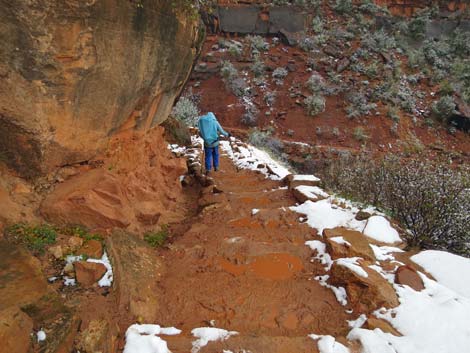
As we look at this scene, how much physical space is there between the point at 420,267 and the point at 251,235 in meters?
1.80

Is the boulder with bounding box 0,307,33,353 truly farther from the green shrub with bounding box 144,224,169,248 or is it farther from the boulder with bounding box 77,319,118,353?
the green shrub with bounding box 144,224,169,248

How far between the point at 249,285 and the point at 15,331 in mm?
1818

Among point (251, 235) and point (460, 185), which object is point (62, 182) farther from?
point (460, 185)

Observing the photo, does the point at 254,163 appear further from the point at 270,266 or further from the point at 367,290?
the point at 367,290

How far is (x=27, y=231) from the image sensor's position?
2770 mm

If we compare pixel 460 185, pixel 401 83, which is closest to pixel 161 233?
pixel 460 185

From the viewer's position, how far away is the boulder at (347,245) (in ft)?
10.2

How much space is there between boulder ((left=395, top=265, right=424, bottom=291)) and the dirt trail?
0.61 metres

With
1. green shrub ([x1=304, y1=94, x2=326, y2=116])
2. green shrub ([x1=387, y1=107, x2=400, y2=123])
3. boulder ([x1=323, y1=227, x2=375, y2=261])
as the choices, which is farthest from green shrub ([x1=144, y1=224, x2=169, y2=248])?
green shrub ([x1=387, y1=107, x2=400, y2=123])

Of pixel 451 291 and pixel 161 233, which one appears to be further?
pixel 161 233

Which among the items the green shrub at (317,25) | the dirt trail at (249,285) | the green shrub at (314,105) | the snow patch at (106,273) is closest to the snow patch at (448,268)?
the dirt trail at (249,285)

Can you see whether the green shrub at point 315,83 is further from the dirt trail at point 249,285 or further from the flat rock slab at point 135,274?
the flat rock slab at point 135,274

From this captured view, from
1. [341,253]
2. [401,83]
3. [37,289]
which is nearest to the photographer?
[37,289]

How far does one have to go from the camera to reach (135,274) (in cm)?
279
